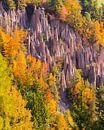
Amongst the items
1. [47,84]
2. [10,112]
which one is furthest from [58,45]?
[10,112]

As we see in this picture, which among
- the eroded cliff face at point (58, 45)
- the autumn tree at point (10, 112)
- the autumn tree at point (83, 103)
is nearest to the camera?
the autumn tree at point (10, 112)

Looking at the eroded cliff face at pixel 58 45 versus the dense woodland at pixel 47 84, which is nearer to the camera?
the dense woodland at pixel 47 84

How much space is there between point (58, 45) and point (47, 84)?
23425mm

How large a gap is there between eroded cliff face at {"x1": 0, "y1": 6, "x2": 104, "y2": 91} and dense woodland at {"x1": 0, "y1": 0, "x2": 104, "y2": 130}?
63.9 inches

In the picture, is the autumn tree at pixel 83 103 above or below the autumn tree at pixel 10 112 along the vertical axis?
below

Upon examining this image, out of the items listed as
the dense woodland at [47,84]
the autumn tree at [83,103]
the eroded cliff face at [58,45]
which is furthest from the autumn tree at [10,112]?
the eroded cliff face at [58,45]

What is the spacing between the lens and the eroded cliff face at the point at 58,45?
118m

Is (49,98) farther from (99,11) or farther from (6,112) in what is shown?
(99,11)

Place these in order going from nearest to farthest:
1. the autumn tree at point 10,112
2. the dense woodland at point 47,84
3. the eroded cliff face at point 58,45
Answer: the autumn tree at point 10,112
the dense woodland at point 47,84
the eroded cliff face at point 58,45

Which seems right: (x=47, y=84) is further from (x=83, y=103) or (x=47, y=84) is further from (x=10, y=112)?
(x=10, y=112)

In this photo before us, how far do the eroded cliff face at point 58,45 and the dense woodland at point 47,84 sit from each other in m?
1.62

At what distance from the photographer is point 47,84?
103m

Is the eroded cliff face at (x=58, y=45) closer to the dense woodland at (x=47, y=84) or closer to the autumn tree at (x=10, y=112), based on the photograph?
the dense woodland at (x=47, y=84)

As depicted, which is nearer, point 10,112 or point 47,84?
point 10,112
